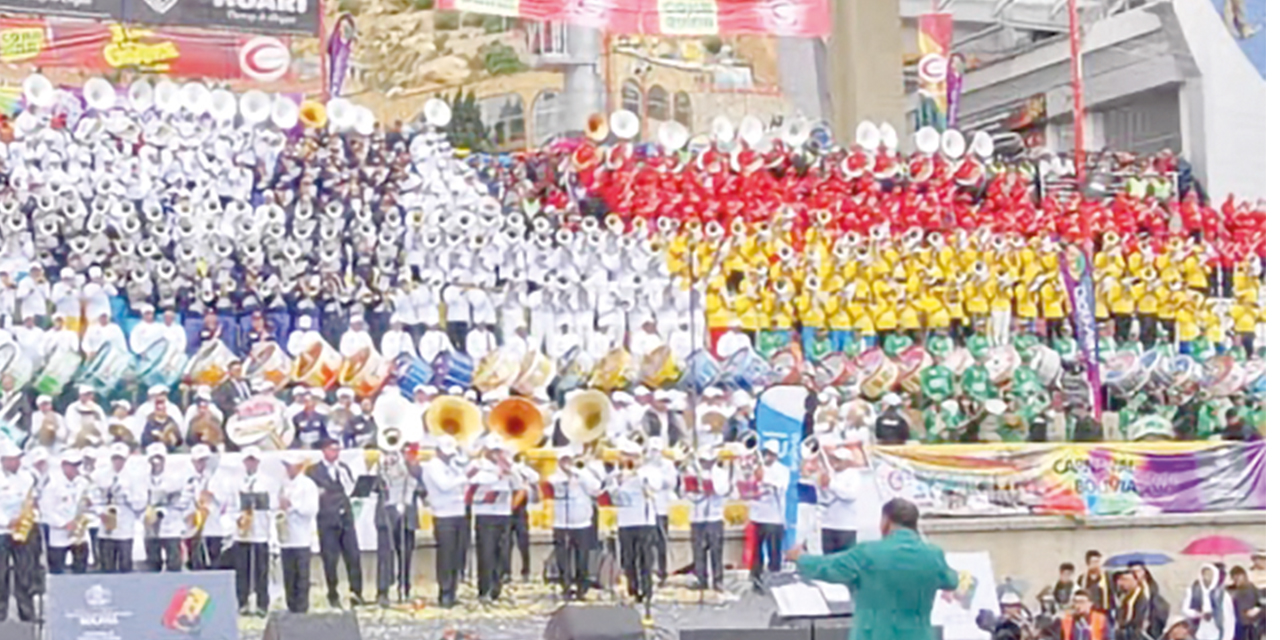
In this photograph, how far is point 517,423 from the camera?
16.2 meters

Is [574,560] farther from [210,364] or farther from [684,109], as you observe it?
[684,109]

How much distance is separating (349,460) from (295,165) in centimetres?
257

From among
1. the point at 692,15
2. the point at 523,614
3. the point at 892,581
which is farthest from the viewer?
the point at 692,15

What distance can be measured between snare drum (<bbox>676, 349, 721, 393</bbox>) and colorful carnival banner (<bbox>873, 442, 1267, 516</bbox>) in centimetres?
130

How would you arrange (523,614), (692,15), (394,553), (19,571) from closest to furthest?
1. (19,571)
2. (523,614)
3. (394,553)
4. (692,15)

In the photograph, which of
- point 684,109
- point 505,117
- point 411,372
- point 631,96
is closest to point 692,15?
point 631,96

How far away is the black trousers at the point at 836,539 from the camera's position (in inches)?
641

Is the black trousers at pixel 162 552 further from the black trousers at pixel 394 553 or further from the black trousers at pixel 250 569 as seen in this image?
the black trousers at pixel 394 553

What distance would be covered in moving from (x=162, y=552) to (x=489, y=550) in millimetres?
2062

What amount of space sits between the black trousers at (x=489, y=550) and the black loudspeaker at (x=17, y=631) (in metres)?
5.20

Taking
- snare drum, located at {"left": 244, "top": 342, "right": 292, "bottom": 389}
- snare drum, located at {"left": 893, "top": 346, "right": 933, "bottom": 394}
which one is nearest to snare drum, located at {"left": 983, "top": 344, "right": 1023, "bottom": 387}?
snare drum, located at {"left": 893, "top": 346, "right": 933, "bottom": 394}

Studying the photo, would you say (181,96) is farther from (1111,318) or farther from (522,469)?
(1111,318)

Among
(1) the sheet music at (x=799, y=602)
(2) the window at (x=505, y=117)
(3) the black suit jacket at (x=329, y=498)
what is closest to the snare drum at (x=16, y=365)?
(3) the black suit jacket at (x=329, y=498)

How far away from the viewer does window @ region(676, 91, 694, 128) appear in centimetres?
1995
